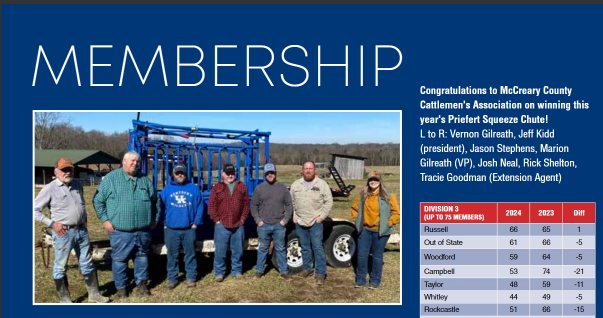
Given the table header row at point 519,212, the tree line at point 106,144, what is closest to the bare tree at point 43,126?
the tree line at point 106,144

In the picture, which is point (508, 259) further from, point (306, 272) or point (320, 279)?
point (306, 272)

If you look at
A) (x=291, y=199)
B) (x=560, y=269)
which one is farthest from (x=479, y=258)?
(x=291, y=199)

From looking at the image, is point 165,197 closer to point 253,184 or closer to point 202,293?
point 202,293

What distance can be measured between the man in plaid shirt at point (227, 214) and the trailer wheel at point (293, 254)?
77cm

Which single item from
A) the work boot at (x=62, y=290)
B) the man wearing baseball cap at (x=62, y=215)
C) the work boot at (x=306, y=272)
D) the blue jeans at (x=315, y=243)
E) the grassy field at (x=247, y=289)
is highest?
the man wearing baseball cap at (x=62, y=215)

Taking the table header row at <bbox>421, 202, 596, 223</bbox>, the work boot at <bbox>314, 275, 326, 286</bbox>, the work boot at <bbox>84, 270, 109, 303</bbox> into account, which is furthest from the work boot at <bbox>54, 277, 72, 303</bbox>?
the table header row at <bbox>421, 202, 596, 223</bbox>

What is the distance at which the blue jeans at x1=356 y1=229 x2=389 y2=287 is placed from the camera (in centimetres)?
602

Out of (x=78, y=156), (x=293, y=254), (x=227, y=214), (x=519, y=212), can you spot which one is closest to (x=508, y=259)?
(x=519, y=212)

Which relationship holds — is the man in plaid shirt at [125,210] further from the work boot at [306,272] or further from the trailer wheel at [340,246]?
the trailer wheel at [340,246]

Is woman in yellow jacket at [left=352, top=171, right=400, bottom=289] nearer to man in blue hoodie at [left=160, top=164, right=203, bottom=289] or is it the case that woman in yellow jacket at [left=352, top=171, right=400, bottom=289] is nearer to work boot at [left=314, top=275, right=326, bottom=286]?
work boot at [left=314, top=275, right=326, bottom=286]

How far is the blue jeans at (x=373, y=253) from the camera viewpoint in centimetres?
602

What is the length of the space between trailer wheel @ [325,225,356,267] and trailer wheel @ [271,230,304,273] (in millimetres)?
455

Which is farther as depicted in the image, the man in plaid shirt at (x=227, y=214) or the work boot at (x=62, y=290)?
the man in plaid shirt at (x=227, y=214)

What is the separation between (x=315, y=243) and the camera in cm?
658
